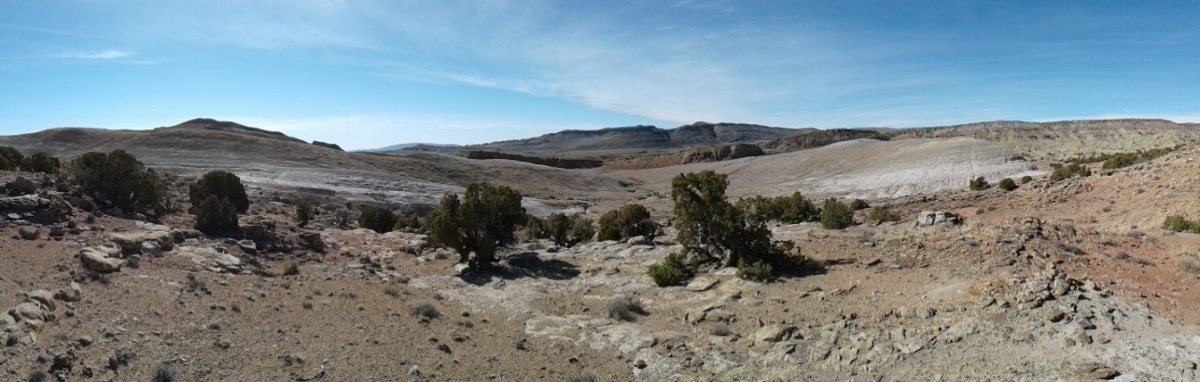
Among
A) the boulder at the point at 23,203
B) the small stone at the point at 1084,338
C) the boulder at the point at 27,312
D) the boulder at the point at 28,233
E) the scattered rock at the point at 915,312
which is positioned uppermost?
the boulder at the point at 23,203

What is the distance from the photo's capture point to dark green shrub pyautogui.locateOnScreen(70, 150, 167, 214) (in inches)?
802

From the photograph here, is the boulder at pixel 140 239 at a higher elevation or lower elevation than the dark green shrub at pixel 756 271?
higher

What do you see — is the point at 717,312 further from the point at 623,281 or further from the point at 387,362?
the point at 387,362

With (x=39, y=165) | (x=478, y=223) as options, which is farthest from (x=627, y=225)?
(x=39, y=165)

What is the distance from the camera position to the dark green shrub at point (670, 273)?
51.3 feet

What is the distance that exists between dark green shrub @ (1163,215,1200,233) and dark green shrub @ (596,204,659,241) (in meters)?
13.9

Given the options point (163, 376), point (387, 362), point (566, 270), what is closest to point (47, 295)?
point (163, 376)

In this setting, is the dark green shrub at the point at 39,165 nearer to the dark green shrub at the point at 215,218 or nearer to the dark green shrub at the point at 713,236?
the dark green shrub at the point at 215,218

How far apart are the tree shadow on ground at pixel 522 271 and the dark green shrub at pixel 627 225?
11.8ft

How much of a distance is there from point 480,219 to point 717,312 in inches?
366

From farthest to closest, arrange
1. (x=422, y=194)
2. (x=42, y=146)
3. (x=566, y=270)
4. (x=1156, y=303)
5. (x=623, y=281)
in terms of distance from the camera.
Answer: (x=42, y=146), (x=422, y=194), (x=566, y=270), (x=623, y=281), (x=1156, y=303)

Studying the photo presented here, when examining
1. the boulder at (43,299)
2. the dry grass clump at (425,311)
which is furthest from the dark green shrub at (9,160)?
the dry grass clump at (425,311)

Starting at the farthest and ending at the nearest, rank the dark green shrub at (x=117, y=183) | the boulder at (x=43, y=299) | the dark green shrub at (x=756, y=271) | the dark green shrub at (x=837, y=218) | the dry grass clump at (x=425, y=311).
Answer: the dark green shrub at (x=117, y=183) → the dark green shrub at (x=837, y=218) → the dark green shrub at (x=756, y=271) → the dry grass clump at (x=425, y=311) → the boulder at (x=43, y=299)

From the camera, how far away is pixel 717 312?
41.7 ft
